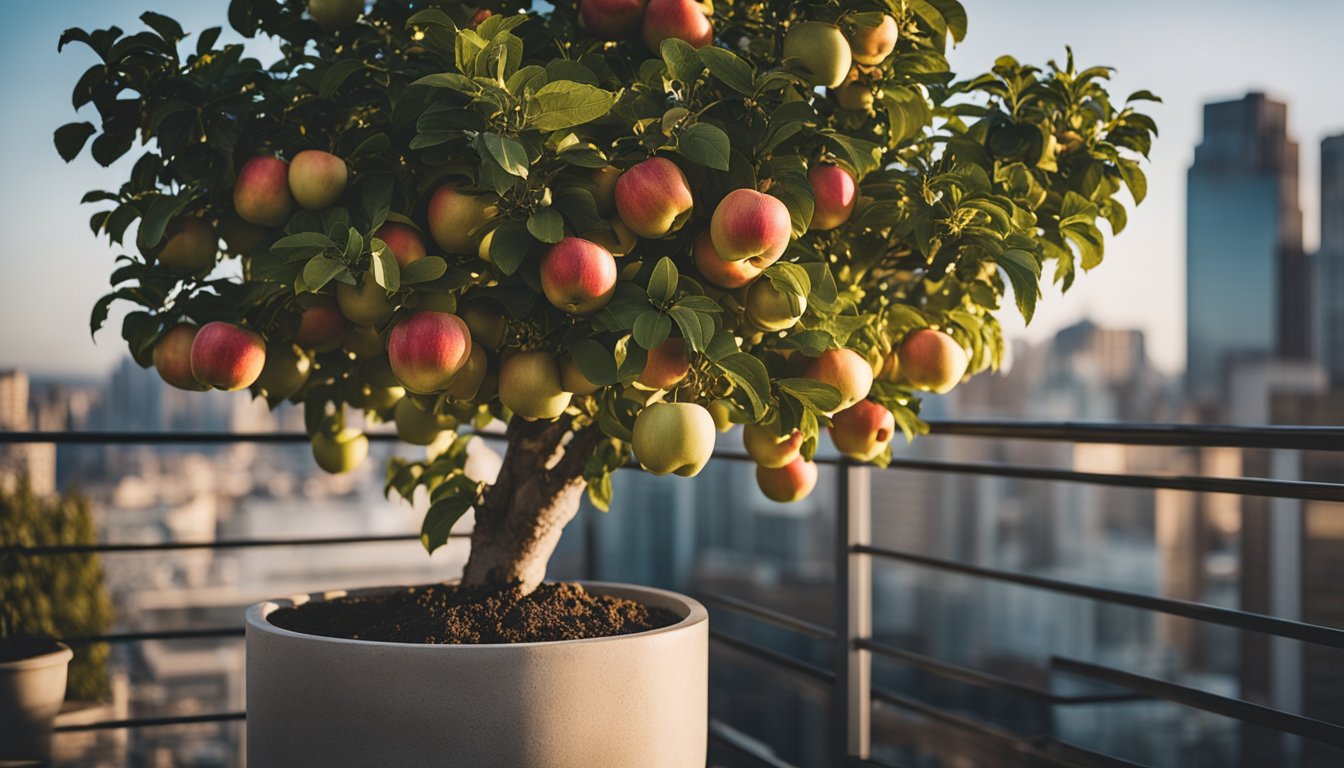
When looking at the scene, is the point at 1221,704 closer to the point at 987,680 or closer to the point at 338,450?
the point at 987,680

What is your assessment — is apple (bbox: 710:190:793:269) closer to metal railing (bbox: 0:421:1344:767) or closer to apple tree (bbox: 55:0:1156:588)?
apple tree (bbox: 55:0:1156:588)

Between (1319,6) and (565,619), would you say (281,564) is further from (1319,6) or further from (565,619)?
(1319,6)

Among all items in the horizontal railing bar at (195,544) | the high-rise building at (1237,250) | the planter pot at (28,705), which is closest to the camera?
the planter pot at (28,705)

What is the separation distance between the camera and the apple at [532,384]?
105 centimetres

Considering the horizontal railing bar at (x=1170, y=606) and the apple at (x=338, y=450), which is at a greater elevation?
the apple at (x=338, y=450)

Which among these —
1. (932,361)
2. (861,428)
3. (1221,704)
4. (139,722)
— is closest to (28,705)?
(139,722)

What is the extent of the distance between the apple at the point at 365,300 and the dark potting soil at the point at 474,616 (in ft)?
1.11

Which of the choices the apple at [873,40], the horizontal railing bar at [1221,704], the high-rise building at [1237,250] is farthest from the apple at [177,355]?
the high-rise building at [1237,250]

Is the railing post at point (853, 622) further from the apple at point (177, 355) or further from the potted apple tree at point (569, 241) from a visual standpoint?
the apple at point (177, 355)

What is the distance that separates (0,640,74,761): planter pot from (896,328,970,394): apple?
1463 millimetres

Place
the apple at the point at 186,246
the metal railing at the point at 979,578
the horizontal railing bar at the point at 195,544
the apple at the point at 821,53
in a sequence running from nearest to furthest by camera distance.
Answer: the apple at the point at 821,53 < the apple at the point at 186,246 < the metal railing at the point at 979,578 < the horizontal railing bar at the point at 195,544

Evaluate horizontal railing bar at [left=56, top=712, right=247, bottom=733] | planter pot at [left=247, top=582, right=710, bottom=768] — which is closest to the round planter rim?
planter pot at [left=247, top=582, right=710, bottom=768]

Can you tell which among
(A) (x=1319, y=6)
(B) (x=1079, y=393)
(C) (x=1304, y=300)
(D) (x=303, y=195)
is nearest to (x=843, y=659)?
(D) (x=303, y=195)

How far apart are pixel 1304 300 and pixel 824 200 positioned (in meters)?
52.7
